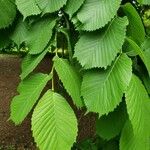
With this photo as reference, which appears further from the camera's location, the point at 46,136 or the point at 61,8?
the point at 61,8

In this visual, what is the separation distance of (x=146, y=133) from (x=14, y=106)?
450 mm

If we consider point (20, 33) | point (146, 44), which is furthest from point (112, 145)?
point (20, 33)

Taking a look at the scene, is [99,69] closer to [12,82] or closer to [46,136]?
[46,136]

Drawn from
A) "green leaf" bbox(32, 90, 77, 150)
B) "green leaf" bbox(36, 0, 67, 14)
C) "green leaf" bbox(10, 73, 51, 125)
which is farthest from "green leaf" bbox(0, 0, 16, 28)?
"green leaf" bbox(32, 90, 77, 150)

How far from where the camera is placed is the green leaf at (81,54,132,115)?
1.12 m

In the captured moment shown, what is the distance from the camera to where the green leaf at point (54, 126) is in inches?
43.2

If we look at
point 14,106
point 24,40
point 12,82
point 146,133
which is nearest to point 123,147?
point 146,133

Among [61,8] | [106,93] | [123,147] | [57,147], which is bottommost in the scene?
[123,147]

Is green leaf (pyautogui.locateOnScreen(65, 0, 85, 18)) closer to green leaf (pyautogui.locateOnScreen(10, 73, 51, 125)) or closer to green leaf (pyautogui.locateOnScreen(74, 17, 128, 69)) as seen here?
green leaf (pyautogui.locateOnScreen(74, 17, 128, 69))

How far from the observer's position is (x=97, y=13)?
3.98 ft

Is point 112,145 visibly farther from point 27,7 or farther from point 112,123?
point 27,7

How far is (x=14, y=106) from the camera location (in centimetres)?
128

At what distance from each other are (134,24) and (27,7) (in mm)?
378

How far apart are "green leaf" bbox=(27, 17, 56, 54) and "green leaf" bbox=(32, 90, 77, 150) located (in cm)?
24
